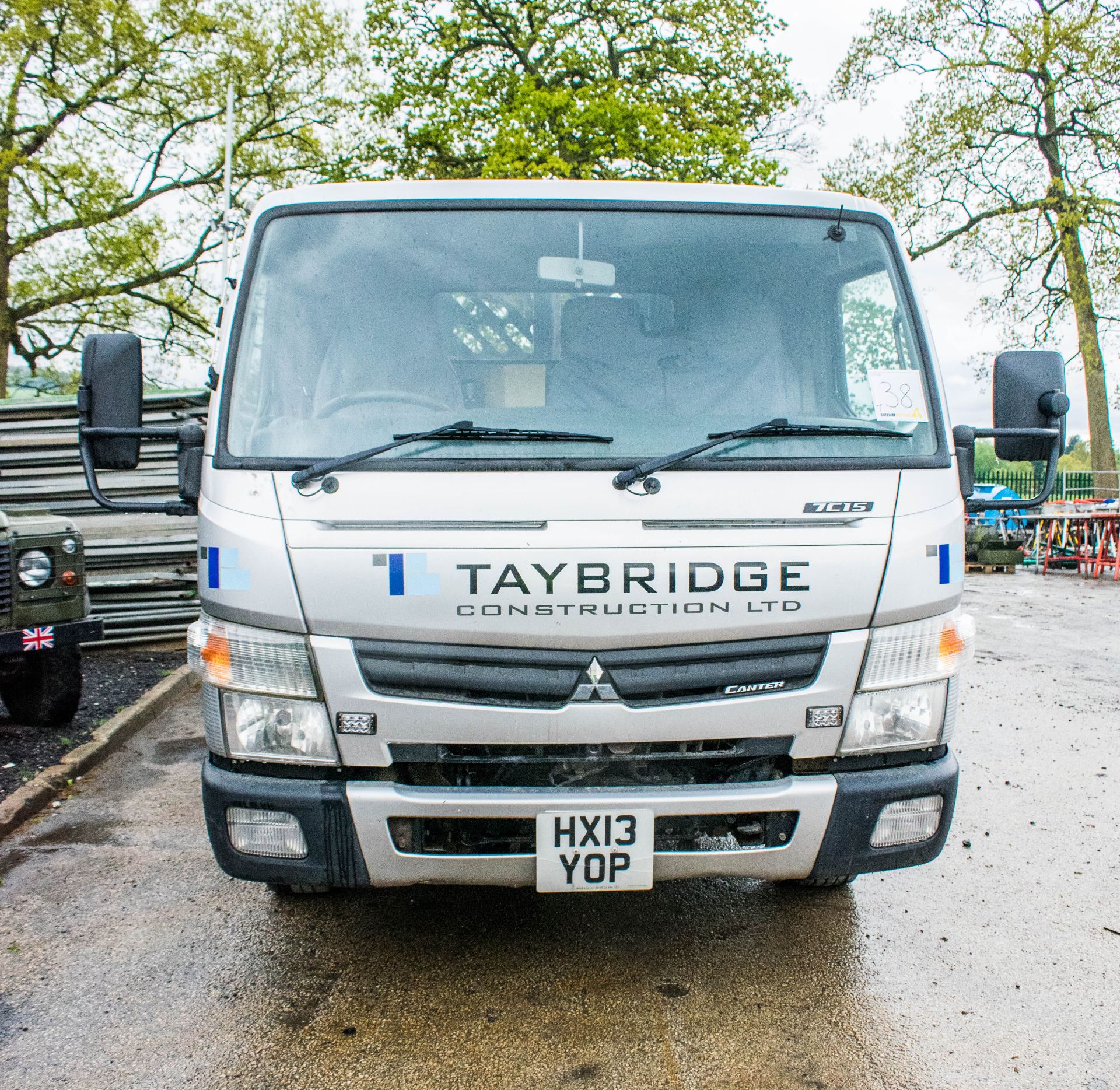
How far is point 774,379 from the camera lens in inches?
124

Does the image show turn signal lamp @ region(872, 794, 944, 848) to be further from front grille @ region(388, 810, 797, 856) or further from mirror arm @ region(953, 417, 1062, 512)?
mirror arm @ region(953, 417, 1062, 512)

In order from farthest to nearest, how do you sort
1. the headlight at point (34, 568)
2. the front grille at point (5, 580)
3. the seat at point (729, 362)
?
the headlight at point (34, 568) < the front grille at point (5, 580) < the seat at point (729, 362)

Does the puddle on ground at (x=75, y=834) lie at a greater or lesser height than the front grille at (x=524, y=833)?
lesser

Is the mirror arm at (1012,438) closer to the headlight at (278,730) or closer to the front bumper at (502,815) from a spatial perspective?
the front bumper at (502,815)

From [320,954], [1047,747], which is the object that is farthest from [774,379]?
[1047,747]

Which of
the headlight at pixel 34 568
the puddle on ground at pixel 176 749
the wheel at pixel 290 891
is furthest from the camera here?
the puddle on ground at pixel 176 749

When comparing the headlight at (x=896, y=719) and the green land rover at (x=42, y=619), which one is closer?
the headlight at (x=896, y=719)

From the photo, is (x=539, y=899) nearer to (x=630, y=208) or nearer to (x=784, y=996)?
(x=784, y=996)

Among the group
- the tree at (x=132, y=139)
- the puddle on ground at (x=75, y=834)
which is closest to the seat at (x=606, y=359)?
the puddle on ground at (x=75, y=834)

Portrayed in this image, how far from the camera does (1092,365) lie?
885 inches

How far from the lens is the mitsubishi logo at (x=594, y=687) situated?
2.74 meters

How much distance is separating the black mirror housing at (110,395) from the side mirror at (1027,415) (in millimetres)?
2604

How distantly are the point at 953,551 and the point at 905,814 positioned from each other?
2.48ft

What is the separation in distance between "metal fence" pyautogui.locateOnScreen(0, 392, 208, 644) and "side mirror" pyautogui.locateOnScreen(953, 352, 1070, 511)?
703cm
